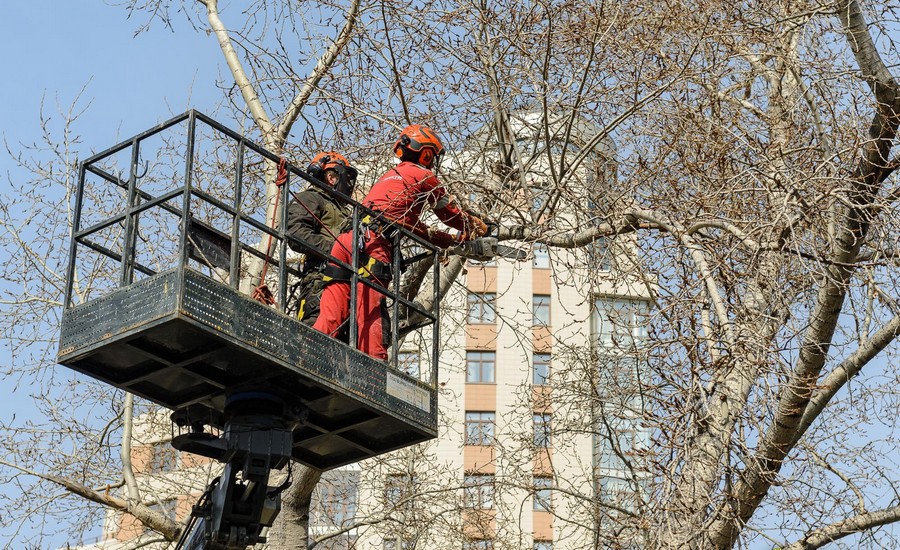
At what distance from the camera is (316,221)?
11.0 meters

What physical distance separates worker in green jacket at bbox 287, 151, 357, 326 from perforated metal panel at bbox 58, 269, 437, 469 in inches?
39.2

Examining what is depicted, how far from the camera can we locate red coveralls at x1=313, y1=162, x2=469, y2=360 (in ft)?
34.7

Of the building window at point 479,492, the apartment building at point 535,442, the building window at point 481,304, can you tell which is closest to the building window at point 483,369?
the building window at point 481,304

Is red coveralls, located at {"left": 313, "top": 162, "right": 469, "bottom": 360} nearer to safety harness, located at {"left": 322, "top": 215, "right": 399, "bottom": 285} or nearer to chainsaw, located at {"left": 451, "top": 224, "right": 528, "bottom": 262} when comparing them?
safety harness, located at {"left": 322, "top": 215, "right": 399, "bottom": 285}

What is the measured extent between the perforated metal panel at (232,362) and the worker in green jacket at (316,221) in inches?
39.2

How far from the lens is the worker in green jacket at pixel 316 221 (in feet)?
35.9

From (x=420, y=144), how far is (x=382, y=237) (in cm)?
93

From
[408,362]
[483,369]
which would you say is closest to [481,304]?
[408,362]

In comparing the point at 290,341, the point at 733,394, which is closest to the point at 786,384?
the point at 733,394

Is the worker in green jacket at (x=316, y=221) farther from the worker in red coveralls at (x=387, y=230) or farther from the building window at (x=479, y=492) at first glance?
the building window at (x=479, y=492)

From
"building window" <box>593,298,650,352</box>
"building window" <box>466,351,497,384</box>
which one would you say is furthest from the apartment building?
"building window" <box>466,351,497,384</box>

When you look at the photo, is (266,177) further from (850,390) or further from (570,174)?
(850,390)

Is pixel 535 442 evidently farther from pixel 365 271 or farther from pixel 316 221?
pixel 316 221

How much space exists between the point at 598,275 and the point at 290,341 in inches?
142
